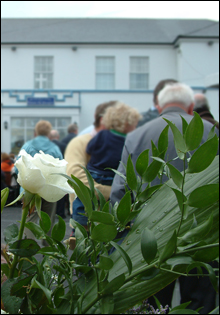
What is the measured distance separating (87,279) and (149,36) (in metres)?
14.8

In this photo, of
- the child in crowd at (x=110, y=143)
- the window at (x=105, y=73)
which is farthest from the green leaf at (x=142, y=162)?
the window at (x=105, y=73)

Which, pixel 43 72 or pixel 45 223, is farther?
pixel 43 72

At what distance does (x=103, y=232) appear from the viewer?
1.26ft

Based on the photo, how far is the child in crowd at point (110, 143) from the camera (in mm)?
2174

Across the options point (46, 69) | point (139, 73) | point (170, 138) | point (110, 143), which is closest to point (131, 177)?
point (170, 138)

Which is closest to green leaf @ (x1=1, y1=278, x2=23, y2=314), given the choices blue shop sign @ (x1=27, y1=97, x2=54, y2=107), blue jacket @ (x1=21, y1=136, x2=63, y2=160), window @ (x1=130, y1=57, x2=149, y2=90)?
blue jacket @ (x1=21, y1=136, x2=63, y2=160)

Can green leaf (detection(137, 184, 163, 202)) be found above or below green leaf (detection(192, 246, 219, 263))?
above

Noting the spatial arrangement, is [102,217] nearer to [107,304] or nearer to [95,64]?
[107,304]

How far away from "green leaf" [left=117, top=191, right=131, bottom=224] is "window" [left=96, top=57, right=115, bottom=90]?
14.0 metres

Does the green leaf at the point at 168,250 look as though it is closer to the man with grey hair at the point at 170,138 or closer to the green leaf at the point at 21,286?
the green leaf at the point at 21,286

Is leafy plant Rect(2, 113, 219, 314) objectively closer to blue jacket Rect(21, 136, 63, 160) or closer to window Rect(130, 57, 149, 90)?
blue jacket Rect(21, 136, 63, 160)

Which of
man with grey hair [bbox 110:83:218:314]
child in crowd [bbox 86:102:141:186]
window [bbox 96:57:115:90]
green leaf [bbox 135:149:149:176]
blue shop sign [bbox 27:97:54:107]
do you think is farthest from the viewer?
window [bbox 96:57:115:90]

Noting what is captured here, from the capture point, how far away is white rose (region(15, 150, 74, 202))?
0.42m

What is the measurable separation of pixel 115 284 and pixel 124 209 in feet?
0.28
